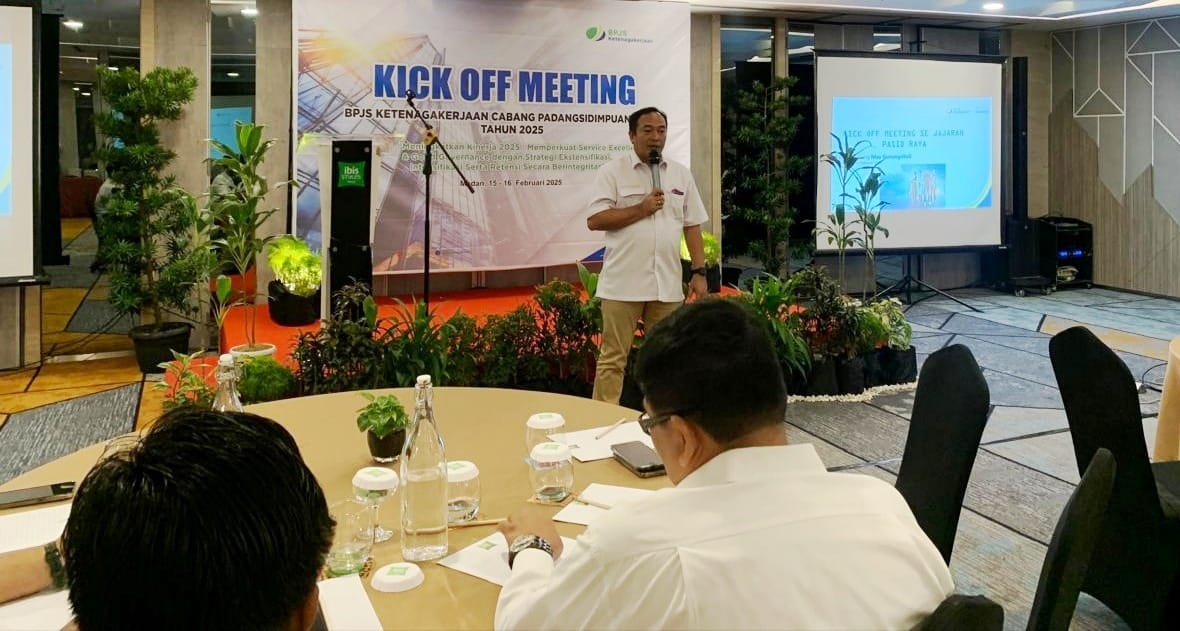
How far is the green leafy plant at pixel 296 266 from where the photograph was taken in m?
5.73

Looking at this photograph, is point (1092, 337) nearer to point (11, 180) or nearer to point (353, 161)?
point (353, 161)

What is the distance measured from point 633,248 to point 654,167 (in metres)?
0.40

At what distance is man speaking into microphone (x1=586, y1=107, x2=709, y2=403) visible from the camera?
165 inches

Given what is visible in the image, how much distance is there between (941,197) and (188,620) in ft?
28.9

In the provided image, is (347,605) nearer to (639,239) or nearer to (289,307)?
(639,239)

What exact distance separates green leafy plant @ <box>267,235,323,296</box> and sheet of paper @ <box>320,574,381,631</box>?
469 cm

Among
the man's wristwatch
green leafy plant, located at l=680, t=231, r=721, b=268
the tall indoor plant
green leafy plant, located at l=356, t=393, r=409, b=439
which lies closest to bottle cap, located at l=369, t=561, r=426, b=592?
the man's wristwatch

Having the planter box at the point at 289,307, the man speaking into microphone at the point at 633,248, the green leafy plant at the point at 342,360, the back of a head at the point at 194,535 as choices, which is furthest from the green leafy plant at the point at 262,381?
the back of a head at the point at 194,535

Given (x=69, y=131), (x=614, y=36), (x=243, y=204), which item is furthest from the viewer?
(x=69, y=131)

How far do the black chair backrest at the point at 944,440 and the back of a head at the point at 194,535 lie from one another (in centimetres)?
137

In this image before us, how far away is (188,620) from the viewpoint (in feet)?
2.17

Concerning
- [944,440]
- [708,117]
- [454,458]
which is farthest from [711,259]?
[454,458]

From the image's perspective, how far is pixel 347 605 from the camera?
1.24 meters

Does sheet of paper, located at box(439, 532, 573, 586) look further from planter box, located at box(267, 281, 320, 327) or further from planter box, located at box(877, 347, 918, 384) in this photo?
planter box, located at box(267, 281, 320, 327)
